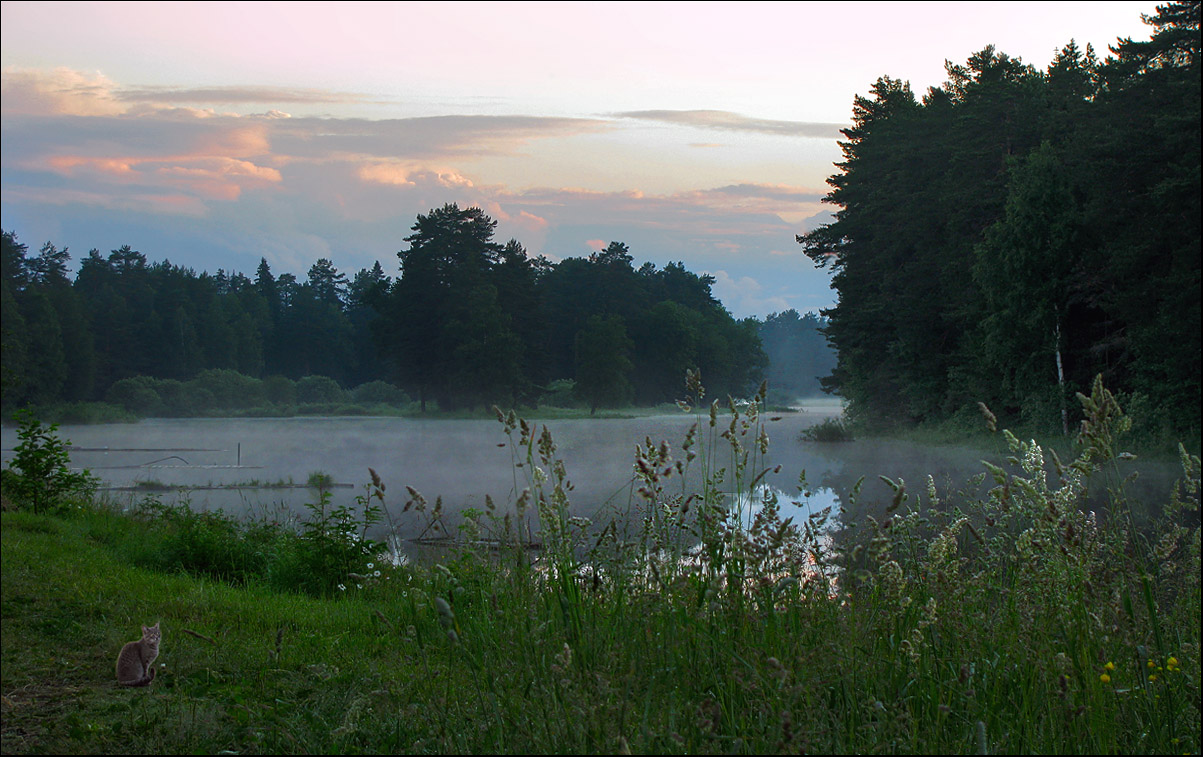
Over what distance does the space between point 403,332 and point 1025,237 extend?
41358mm

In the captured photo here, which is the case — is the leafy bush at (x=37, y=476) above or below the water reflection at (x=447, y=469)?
above

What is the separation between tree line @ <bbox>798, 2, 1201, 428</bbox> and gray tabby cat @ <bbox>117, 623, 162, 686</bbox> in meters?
13.1

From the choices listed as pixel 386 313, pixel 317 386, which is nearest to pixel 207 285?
pixel 317 386

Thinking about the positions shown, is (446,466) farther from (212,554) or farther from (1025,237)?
(1025,237)

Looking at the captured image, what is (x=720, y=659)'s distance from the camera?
3260 mm

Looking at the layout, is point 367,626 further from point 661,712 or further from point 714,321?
point 714,321

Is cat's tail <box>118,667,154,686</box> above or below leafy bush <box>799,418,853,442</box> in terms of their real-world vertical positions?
above

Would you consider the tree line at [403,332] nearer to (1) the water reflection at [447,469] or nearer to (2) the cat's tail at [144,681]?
(1) the water reflection at [447,469]

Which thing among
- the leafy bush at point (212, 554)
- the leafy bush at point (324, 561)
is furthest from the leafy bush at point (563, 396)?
the leafy bush at point (324, 561)

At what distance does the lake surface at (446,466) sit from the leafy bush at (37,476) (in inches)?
55.4

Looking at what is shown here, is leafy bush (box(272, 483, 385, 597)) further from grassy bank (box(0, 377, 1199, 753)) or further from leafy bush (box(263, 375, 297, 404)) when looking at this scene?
leafy bush (box(263, 375, 297, 404))

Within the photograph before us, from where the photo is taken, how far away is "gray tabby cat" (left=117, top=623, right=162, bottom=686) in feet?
12.9

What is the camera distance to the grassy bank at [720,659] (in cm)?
275

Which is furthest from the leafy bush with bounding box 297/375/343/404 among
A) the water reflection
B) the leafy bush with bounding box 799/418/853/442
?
the leafy bush with bounding box 799/418/853/442
